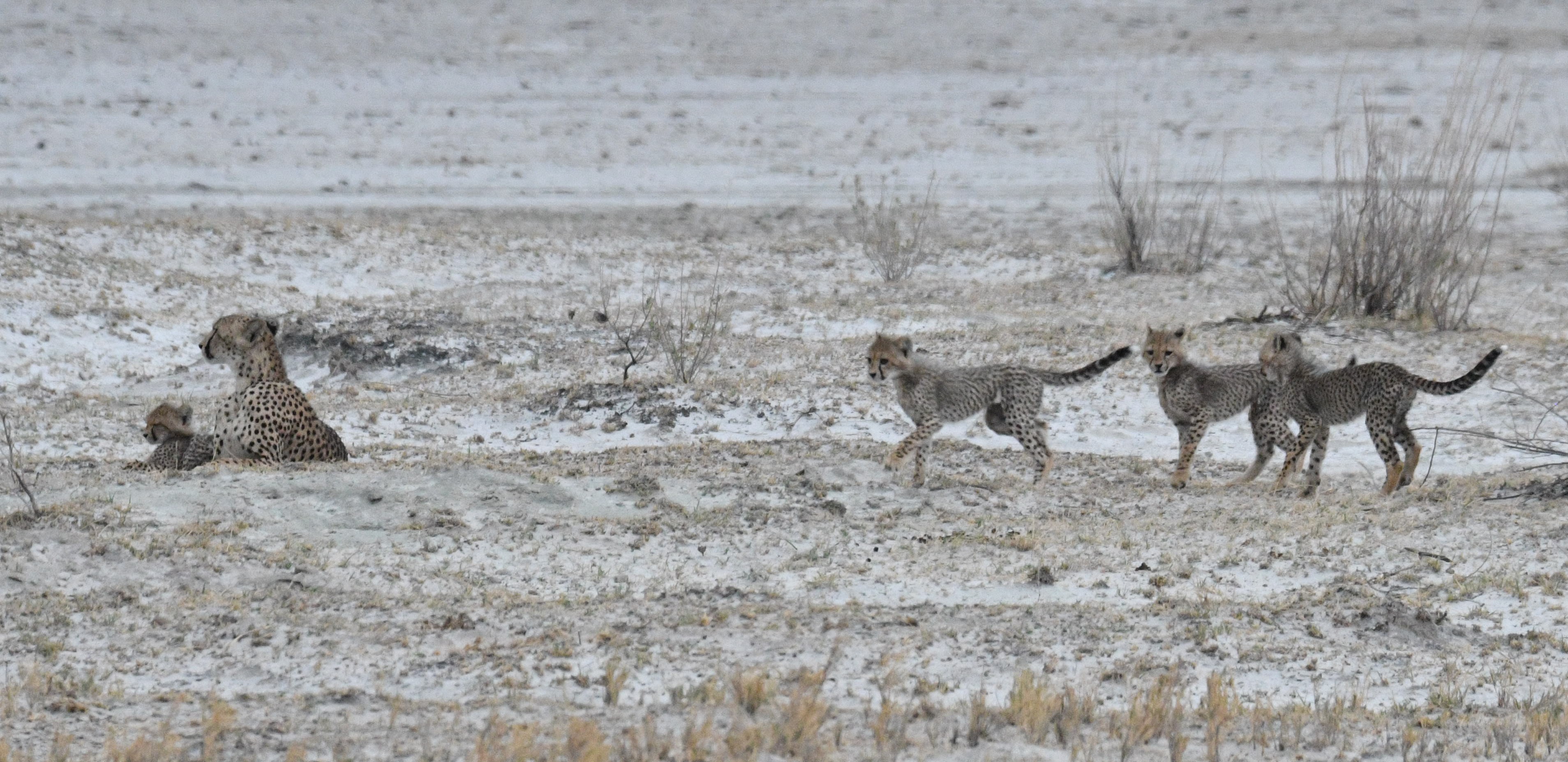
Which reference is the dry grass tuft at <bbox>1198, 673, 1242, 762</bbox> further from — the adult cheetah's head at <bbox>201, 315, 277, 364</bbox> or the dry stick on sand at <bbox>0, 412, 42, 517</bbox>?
the adult cheetah's head at <bbox>201, 315, 277, 364</bbox>

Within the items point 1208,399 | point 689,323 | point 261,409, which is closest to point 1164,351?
point 1208,399

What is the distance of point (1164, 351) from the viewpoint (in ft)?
30.2

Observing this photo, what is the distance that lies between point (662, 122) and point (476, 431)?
14372 mm

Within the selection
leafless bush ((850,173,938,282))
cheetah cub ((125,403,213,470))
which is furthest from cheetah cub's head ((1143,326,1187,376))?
leafless bush ((850,173,938,282))

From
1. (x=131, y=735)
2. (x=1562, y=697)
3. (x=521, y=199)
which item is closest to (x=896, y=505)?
(x=1562, y=697)

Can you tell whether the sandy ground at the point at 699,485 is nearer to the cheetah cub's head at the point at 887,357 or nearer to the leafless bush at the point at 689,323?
the leafless bush at the point at 689,323

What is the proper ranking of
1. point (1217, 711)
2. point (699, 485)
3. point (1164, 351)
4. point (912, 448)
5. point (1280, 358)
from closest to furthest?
point (1217, 711) → point (699, 485) → point (912, 448) → point (1280, 358) → point (1164, 351)

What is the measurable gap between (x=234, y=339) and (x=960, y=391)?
3.48 meters

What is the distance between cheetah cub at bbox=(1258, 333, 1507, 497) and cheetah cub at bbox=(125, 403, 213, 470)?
5.21 metres

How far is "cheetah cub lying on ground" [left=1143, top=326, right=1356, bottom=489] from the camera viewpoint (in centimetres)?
897

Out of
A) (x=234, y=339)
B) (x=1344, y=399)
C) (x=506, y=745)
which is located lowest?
(x=1344, y=399)

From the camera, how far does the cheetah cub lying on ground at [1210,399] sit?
353 inches

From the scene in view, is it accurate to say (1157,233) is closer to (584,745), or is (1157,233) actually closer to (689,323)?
(689,323)

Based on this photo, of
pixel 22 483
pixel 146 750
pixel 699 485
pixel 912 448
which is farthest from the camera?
pixel 912 448
